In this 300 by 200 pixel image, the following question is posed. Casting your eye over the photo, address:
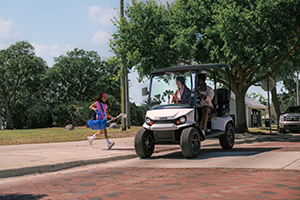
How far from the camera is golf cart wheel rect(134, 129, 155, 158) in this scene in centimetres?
964

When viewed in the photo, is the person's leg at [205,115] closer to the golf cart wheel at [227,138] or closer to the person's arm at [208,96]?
the person's arm at [208,96]

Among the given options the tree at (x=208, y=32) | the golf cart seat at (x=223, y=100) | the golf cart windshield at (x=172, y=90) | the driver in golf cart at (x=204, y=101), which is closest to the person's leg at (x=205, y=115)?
the driver in golf cart at (x=204, y=101)

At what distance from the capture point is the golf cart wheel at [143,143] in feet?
31.6

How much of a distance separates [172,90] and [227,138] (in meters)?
2.70

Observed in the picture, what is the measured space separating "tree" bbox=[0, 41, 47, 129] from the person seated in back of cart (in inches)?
1511

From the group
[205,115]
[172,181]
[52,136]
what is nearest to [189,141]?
[205,115]

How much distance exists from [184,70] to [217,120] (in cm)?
206

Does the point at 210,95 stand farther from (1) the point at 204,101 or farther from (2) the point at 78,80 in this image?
(2) the point at 78,80

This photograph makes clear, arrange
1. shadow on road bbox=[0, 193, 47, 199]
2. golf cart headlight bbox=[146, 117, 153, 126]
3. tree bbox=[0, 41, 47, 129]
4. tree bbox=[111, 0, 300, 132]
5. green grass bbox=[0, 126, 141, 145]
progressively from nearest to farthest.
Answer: shadow on road bbox=[0, 193, 47, 199] < golf cart headlight bbox=[146, 117, 153, 126] < green grass bbox=[0, 126, 141, 145] < tree bbox=[111, 0, 300, 132] < tree bbox=[0, 41, 47, 129]

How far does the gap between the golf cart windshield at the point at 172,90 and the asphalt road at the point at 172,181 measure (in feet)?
5.73

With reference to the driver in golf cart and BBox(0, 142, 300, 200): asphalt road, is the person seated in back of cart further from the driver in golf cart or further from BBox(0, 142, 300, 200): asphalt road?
BBox(0, 142, 300, 200): asphalt road

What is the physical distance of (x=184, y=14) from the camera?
19688 millimetres

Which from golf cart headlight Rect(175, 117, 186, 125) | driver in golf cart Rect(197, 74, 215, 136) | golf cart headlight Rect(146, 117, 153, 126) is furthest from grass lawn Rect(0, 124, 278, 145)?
golf cart headlight Rect(175, 117, 186, 125)

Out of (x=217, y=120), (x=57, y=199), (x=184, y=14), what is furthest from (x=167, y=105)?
(x=184, y=14)
